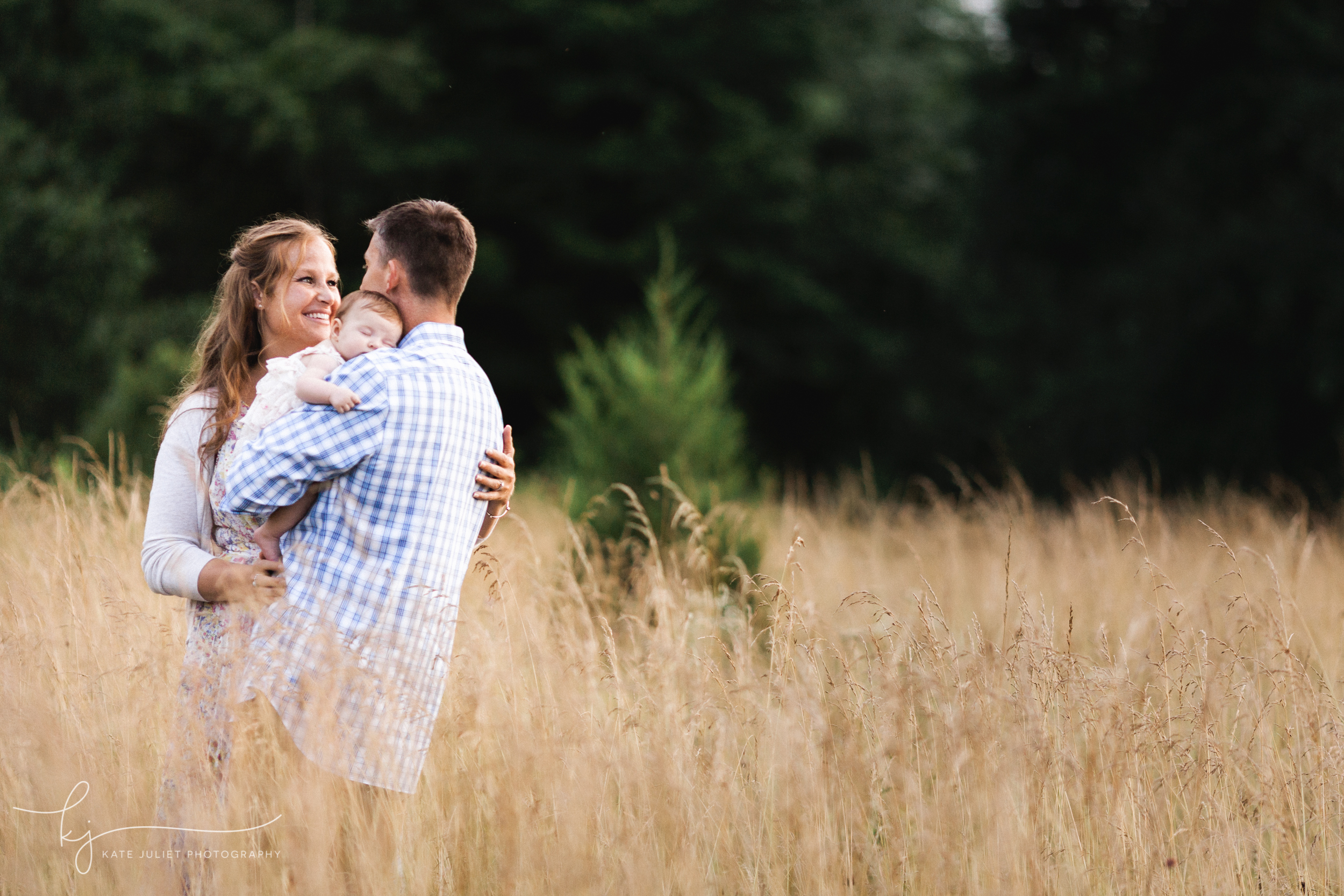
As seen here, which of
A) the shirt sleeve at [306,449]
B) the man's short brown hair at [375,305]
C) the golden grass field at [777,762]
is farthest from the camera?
the golden grass field at [777,762]

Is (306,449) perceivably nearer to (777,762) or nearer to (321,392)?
(321,392)

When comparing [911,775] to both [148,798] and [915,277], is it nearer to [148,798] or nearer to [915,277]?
[148,798]

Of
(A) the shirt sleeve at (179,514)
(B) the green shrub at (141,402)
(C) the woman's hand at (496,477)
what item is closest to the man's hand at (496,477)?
(C) the woman's hand at (496,477)

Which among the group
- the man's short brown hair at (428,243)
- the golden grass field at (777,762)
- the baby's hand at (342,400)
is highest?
the man's short brown hair at (428,243)

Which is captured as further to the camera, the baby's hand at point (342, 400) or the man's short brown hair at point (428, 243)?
the man's short brown hair at point (428, 243)

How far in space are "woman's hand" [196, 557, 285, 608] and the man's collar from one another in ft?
1.86

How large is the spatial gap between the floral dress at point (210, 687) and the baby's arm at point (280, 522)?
1.8 inches

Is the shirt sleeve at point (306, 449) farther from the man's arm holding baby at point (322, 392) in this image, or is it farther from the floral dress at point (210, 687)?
the floral dress at point (210, 687)

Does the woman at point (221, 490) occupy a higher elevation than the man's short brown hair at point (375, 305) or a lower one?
lower

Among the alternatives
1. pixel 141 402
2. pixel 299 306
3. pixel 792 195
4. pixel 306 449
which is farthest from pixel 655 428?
pixel 792 195

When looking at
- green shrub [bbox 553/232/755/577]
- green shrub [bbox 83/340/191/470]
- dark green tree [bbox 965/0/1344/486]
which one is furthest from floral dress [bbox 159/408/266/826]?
dark green tree [bbox 965/0/1344/486]

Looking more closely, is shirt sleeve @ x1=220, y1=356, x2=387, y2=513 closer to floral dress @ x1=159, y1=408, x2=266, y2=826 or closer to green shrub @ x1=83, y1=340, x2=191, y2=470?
floral dress @ x1=159, y1=408, x2=266, y2=826

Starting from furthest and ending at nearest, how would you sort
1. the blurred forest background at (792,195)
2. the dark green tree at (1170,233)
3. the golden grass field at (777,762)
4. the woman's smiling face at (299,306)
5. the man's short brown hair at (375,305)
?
the dark green tree at (1170,233) < the blurred forest background at (792,195) < the woman's smiling face at (299,306) < the golden grass field at (777,762) < the man's short brown hair at (375,305)

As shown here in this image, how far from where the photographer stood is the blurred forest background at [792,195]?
43.6ft
